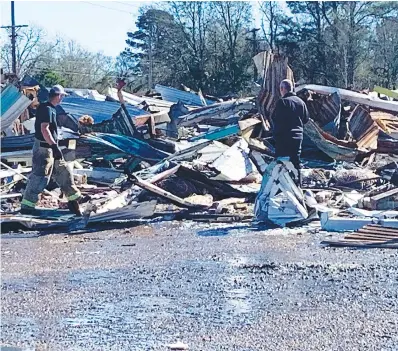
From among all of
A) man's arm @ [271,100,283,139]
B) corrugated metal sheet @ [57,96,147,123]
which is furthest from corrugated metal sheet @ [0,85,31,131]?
man's arm @ [271,100,283,139]

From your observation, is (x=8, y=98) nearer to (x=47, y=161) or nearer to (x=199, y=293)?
(x=47, y=161)

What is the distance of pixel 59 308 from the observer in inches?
228

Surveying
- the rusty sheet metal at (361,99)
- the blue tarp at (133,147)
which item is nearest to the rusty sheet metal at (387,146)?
the rusty sheet metal at (361,99)

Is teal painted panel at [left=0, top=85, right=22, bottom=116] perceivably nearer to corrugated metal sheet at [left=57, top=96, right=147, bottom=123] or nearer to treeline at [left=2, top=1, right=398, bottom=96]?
corrugated metal sheet at [left=57, top=96, right=147, bottom=123]

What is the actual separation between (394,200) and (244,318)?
530 cm

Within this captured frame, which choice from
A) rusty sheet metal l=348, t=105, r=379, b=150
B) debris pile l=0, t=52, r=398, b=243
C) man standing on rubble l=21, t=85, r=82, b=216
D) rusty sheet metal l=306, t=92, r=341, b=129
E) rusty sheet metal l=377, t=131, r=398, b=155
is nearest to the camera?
debris pile l=0, t=52, r=398, b=243

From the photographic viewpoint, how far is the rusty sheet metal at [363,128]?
1478cm

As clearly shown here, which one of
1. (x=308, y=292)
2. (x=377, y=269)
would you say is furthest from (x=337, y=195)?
(x=308, y=292)

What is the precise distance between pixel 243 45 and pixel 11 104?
37281mm

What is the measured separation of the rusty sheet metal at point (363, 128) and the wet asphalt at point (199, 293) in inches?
245

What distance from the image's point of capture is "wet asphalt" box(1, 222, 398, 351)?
493 cm

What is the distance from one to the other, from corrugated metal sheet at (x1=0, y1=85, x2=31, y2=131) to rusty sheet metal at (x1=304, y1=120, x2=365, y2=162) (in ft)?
17.6

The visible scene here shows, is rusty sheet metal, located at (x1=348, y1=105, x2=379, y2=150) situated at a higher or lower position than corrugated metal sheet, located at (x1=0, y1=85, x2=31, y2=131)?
lower

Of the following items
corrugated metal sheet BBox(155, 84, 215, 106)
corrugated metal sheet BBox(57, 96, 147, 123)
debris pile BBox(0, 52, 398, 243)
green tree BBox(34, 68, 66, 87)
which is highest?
green tree BBox(34, 68, 66, 87)
